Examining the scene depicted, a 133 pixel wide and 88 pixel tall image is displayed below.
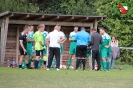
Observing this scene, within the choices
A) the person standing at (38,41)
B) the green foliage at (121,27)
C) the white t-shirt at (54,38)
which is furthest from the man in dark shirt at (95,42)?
the green foliage at (121,27)

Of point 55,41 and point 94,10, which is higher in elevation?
point 94,10

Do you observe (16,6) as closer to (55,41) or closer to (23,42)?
(23,42)

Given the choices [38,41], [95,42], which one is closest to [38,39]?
[38,41]

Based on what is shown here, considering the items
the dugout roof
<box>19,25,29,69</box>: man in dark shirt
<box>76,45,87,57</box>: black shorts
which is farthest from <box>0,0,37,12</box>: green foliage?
<box>76,45,87,57</box>: black shorts

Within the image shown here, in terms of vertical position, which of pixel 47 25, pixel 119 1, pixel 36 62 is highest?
pixel 119 1

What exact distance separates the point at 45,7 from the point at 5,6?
6.99 meters

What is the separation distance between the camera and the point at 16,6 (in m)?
44.0

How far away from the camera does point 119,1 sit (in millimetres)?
38562

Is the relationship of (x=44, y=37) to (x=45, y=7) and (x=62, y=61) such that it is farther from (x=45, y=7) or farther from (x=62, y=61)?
(x=45, y=7)

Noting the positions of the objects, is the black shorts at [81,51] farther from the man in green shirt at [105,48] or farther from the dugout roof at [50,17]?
the dugout roof at [50,17]

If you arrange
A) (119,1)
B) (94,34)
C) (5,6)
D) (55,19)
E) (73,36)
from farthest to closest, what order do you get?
1. (5,6)
2. (119,1)
3. (55,19)
4. (73,36)
5. (94,34)

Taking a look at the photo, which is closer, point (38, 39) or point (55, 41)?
point (55, 41)

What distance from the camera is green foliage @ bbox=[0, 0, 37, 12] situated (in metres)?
43.3

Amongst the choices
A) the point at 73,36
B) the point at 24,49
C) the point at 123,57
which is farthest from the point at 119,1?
the point at 24,49
